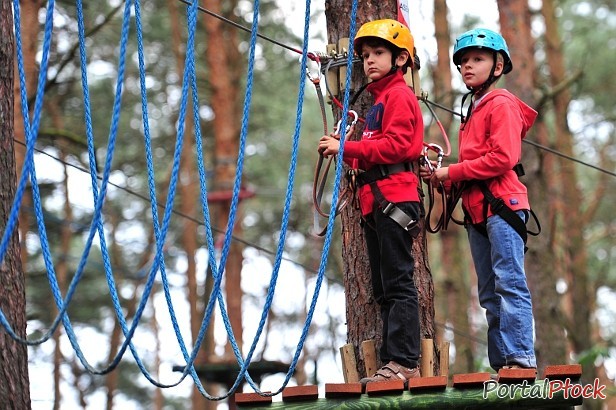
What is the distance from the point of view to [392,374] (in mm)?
3932

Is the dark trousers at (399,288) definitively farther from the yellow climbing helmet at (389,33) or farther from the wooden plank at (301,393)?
the yellow climbing helmet at (389,33)

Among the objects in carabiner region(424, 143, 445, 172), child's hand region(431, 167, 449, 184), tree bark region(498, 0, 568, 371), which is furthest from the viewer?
tree bark region(498, 0, 568, 371)

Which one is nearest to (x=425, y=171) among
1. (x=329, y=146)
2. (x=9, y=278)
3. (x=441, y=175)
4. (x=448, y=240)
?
(x=441, y=175)

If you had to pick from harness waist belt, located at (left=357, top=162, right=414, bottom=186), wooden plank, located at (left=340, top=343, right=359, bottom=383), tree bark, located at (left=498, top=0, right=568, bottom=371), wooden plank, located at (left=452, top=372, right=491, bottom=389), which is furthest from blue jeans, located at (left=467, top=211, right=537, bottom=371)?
tree bark, located at (left=498, top=0, right=568, bottom=371)

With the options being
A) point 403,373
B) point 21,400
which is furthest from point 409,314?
point 21,400

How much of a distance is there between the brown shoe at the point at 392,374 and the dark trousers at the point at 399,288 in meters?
0.02

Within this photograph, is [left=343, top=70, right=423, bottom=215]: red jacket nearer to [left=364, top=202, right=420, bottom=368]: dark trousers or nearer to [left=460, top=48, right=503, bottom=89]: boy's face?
[left=364, top=202, right=420, bottom=368]: dark trousers

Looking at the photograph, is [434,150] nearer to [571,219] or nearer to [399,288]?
[399,288]

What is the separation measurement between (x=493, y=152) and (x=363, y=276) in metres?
0.78

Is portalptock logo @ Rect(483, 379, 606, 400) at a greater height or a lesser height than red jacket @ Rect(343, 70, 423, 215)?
lesser

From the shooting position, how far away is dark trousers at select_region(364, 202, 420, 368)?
398 cm

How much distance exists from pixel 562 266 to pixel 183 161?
5.80m

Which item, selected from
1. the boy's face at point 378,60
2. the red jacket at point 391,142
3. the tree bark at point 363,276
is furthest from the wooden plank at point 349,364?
the boy's face at point 378,60

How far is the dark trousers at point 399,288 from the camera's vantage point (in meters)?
3.98
